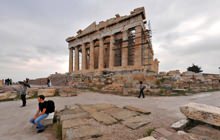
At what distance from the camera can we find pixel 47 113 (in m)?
4.32

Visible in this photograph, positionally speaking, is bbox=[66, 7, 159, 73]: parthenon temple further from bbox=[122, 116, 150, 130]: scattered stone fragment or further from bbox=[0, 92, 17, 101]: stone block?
bbox=[0, 92, 17, 101]: stone block

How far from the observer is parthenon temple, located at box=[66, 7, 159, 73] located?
1838cm

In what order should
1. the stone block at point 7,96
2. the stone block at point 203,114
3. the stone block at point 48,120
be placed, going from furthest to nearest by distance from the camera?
the stone block at point 7,96 → the stone block at point 48,120 → the stone block at point 203,114

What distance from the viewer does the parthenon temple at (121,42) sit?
60.3 feet

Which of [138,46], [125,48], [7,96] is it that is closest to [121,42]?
[125,48]

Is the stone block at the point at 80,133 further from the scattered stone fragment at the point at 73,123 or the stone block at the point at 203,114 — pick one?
the stone block at the point at 203,114

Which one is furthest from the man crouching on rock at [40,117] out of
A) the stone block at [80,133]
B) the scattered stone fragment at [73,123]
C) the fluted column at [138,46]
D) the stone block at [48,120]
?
the fluted column at [138,46]

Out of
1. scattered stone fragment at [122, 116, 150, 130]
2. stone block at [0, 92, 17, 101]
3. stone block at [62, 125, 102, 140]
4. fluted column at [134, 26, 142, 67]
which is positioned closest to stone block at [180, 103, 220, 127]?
scattered stone fragment at [122, 116, 150, 130]

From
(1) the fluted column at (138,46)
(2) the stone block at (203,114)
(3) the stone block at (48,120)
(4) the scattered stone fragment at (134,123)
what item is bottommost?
(3) the stone block at (48,120)

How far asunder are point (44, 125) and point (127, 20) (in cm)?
1933

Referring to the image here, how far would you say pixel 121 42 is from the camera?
21.1 metres

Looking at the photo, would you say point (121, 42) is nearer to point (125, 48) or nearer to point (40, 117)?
point (125, 48)

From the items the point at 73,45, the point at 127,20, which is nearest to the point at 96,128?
the point at 127,20

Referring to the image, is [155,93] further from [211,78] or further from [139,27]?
[139,27]
